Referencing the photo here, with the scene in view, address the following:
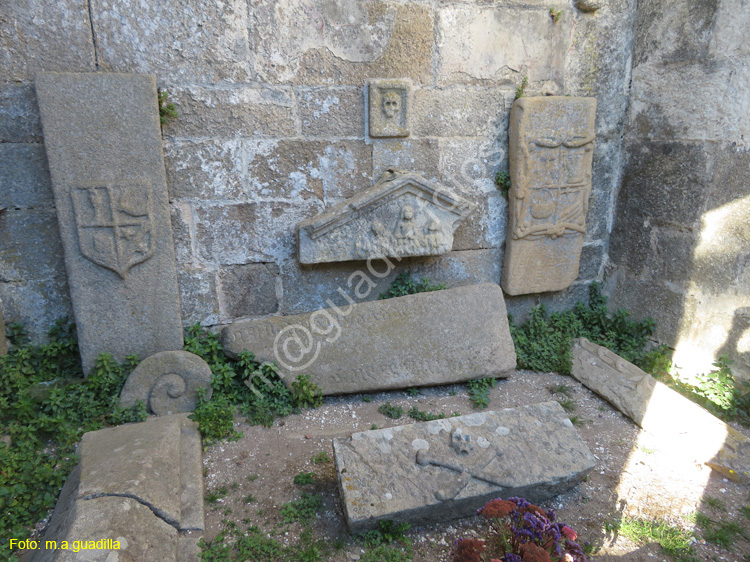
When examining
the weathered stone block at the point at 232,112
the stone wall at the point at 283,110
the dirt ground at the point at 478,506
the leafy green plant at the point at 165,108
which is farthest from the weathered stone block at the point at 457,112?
the dirt ground at the point at 478,506

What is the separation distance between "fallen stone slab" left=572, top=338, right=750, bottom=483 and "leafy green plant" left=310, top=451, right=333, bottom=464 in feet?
6.14

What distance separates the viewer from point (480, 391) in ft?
10.2

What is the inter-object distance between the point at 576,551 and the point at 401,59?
112 inches

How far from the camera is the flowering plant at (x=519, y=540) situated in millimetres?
1709

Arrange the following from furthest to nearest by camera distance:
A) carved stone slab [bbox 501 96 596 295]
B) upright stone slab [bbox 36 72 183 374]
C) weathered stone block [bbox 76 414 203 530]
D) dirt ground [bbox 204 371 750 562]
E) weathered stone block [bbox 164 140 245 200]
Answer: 1. carved stone slab [bbox 501 96 596 295]
2. weathered stone block [bbox 164 140 245 200]
3. upright stone slab [bbox 36 72 183 374]
4. dirt ground [bbox 204 371 750 562]
5. weathered stone block [bbox 76 414 203 530]

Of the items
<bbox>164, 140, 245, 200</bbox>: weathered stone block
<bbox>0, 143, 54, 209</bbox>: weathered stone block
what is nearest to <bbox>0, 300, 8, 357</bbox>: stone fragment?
<bbox>0, 143, 54, 209</bbox>: weathered stone block

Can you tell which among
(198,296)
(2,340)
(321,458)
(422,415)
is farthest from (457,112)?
(2,340)

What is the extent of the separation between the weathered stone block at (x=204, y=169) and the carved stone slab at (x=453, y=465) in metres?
1.70

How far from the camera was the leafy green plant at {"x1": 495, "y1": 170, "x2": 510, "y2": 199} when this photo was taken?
137 inches

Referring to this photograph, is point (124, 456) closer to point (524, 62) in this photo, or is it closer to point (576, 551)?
point (576, 551)

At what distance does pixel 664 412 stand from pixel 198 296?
3030mm

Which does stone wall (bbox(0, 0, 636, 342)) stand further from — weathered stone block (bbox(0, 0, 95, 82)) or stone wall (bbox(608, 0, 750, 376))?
stone wall (bbox(608, 0, 750, 376))

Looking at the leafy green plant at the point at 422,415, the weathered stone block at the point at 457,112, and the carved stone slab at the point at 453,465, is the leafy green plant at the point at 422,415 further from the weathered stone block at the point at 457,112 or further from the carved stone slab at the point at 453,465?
the weathered stone block at the point at 457,112

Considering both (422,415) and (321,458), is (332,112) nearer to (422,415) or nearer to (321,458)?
(422,415)
